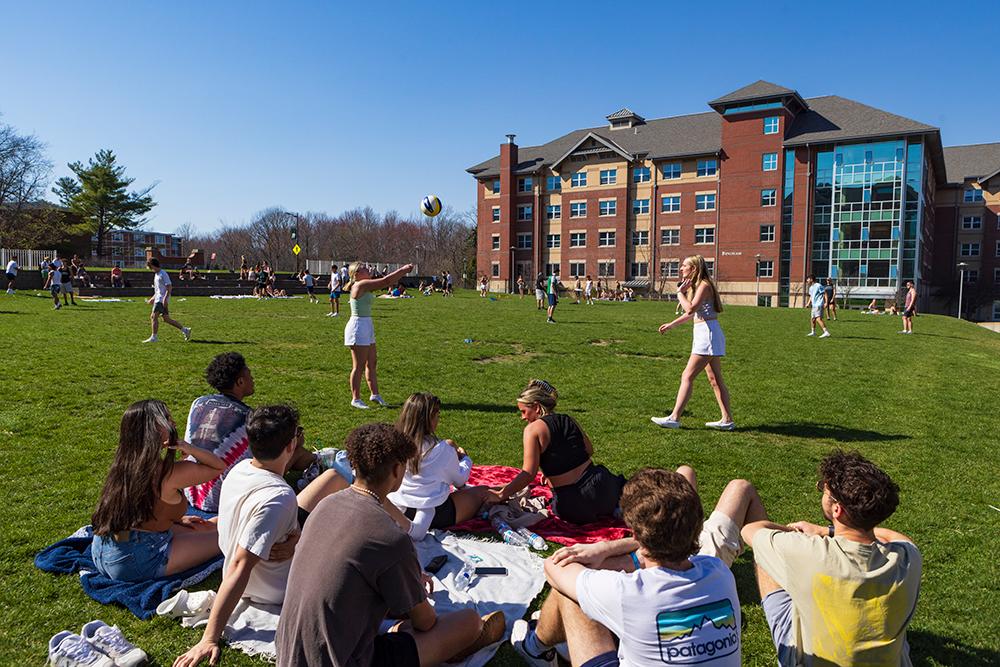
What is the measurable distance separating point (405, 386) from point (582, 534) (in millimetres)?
6742

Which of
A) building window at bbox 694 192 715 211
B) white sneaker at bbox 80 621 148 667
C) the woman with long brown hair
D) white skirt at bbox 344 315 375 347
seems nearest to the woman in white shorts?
white skirt at bbox 344 315 375 347

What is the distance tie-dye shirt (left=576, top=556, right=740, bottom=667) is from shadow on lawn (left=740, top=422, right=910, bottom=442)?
6796 mm

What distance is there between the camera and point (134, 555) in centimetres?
414

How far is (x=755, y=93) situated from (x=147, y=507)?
61099mm

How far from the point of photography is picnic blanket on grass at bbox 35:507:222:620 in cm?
403

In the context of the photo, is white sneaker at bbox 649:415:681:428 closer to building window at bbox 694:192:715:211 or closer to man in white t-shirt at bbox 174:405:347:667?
man in white t-shirt at bbox 174:405:347:667

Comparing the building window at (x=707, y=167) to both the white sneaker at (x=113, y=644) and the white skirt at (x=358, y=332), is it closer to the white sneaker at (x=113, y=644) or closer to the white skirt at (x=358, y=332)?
the white skirt at (x=358, y=332)

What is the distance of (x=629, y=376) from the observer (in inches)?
510

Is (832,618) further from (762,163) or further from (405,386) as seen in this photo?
(762,163)

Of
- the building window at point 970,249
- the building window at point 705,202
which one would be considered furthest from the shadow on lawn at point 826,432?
the building window at point 970,249

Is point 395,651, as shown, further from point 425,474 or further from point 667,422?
point 667,422

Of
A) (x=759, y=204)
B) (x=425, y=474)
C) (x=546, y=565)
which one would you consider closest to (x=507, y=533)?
(x=425, y=474)

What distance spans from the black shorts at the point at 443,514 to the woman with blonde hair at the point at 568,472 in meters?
0.45

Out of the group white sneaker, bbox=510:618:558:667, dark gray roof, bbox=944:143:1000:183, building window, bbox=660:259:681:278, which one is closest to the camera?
white sneaker, bbox=510:618:558:667
